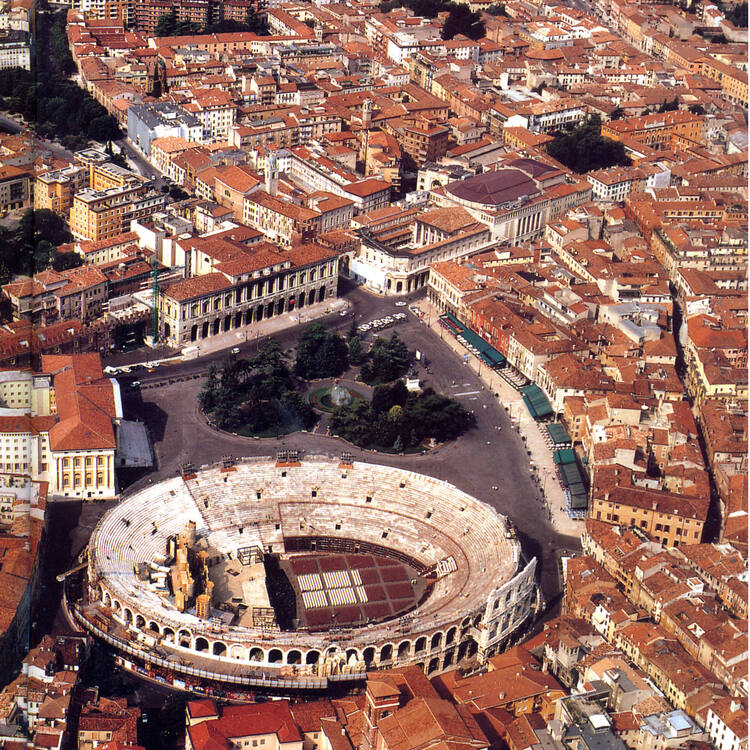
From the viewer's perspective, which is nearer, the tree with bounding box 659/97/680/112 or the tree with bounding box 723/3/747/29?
the tree with bounding box 659/97/680/112

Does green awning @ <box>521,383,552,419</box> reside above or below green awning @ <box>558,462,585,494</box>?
above

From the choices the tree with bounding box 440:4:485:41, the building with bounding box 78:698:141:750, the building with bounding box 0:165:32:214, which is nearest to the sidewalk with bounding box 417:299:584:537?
the building with bounding box 78:698:141:750

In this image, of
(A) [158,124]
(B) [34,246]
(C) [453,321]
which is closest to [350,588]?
(C) [453,321]

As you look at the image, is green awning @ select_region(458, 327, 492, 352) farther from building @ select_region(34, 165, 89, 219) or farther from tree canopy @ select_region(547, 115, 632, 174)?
building @ select_region(34, 165, 89, 219)

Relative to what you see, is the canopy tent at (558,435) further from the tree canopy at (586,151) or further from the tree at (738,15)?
the tree at (738,15)

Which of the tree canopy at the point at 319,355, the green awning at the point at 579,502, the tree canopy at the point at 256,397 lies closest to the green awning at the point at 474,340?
the tree canopy at the point at 319,355
